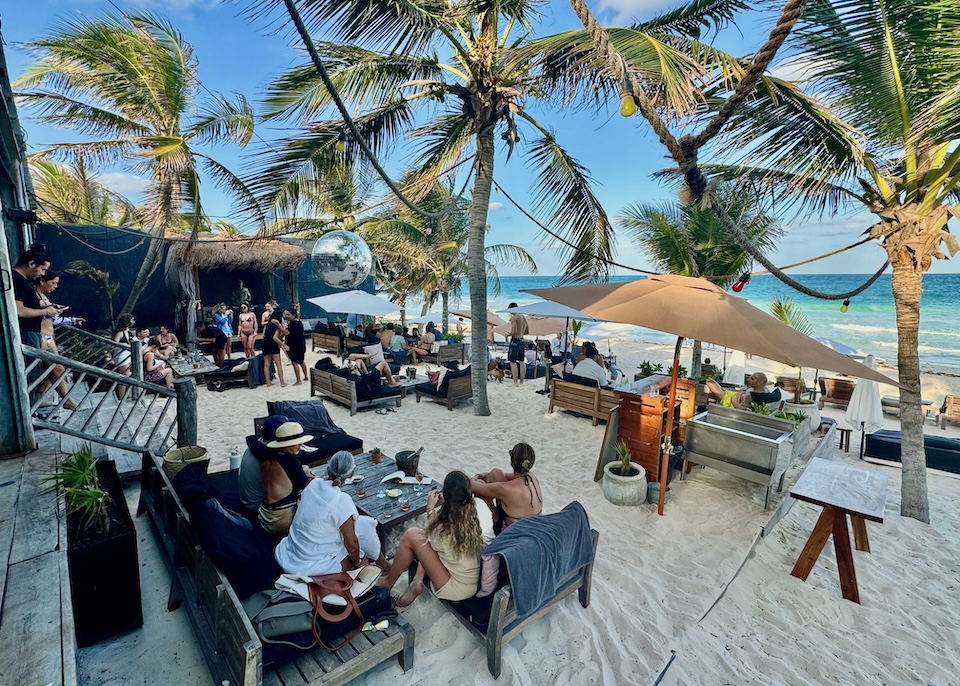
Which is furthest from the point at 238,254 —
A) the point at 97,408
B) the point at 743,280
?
the point at 743,280

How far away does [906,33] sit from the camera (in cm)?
424

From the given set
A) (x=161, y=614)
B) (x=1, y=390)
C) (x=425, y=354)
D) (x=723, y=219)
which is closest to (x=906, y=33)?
(x=723, y=219)

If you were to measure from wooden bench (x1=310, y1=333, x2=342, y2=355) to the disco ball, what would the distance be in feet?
29.1

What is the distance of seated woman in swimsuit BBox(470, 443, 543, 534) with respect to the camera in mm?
3611

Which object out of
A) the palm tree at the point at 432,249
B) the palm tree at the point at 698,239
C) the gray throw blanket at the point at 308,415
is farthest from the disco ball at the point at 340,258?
the palm tree at the point at 432,249

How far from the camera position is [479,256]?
8.23 m

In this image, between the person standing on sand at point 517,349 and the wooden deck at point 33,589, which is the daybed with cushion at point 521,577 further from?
the person standing on sand at point 517,349

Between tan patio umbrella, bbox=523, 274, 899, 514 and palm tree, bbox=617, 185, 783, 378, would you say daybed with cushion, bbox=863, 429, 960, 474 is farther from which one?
tan patio umbrella, bbox=523, 274, 899, 514

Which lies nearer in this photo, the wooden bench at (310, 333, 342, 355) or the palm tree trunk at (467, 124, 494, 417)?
the palm tree trunk at (467, 124, 494, 417)

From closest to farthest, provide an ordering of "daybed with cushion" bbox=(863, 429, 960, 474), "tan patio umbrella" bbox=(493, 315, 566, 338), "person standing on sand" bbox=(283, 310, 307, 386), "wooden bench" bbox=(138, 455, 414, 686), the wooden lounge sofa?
"wooden bench" bbox=(138, 455, 414, 686) < "daybed with cushion" bbox=(863, 429, 960, 474) < "person standing on sand" bbox=(283, 310, 307, 386) < the wooden lounge sofa < "tan patio umbrella" bbox=(493, 315, 566, 338)

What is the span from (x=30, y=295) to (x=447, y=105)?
22.4ft

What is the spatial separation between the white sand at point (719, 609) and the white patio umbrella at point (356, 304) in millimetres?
5762

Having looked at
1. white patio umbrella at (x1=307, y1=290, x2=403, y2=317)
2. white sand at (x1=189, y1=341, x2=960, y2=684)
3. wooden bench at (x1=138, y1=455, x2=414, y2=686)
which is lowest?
white sand at (x1=189, y1=341, x2=960, y2=684)

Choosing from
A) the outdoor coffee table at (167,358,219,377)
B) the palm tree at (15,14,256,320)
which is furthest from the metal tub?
the palm tree at (15,14,256,320)
